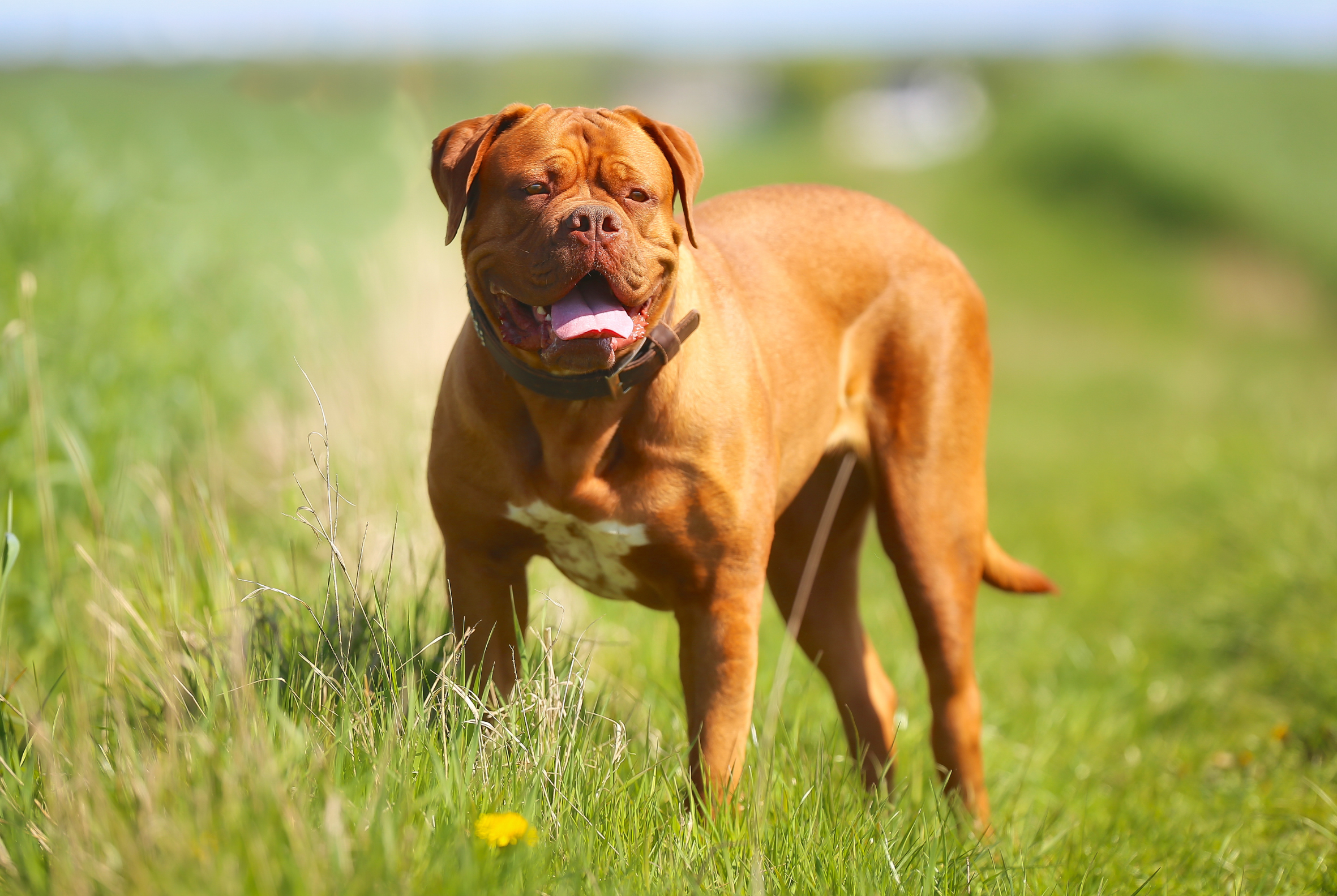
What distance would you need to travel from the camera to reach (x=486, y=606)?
2.84 metres

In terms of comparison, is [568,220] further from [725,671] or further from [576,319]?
[725,671]

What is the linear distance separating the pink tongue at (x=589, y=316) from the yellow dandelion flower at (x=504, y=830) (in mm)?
976

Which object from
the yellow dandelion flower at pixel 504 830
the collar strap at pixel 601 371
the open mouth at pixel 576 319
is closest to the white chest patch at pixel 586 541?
the collar strap at pixel 601 371

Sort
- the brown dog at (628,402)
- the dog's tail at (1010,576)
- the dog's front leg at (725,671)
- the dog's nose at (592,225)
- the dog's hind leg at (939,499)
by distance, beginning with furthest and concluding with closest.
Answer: the dog's tail at (1010,576) < the dog's hind leg at (939,499) < the dog's front leg at (725,671) < the brown dog at (628,402) < the dog's nose at (592,225)

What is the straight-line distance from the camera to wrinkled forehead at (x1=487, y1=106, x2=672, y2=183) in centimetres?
262

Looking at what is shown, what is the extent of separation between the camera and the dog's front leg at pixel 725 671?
8.95 feet

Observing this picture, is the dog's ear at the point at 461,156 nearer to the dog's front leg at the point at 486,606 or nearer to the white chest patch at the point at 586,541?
the white chest patch at the point at 586,541

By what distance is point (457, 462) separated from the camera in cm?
271

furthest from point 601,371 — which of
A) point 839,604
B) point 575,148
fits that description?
point 839,604

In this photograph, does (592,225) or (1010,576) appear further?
(1010,576)

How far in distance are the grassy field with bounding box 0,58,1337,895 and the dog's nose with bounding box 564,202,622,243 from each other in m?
0.76

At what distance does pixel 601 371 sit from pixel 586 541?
1.34ft

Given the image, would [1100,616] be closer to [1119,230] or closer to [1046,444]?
[1046,444]

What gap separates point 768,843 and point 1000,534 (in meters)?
5.66
